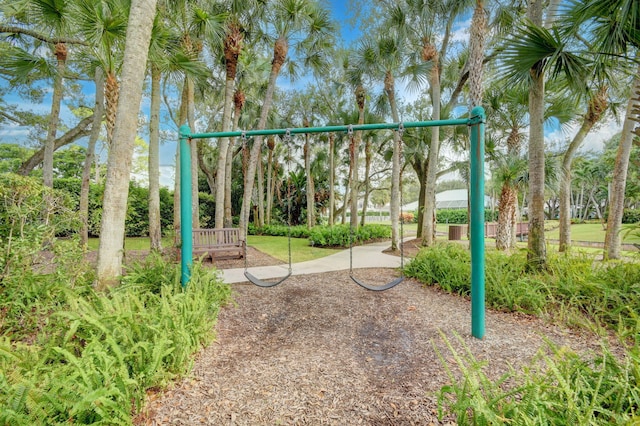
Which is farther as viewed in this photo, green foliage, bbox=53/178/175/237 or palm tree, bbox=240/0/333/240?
green foliage, bbox=53/178/175/237

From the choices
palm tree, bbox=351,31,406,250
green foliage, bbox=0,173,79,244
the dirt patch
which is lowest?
the dirt patch

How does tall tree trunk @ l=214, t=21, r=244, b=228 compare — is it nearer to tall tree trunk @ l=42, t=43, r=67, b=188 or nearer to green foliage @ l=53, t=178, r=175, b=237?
tall tree trunk @ l=42, t=43, r=67, b=188

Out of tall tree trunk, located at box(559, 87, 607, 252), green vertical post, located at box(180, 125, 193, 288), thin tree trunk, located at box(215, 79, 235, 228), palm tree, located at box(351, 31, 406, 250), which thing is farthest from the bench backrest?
tall tree trunk, located at box(559, 87, 607, 252)

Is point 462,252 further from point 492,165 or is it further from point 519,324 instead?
point 492,165

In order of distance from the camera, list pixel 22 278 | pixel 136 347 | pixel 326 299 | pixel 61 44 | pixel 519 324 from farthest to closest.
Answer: pixel 61 44
pixel 326 299
pixel 519 324
pixel 22 278
pixel 136 347

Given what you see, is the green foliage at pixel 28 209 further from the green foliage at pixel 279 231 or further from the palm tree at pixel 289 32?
the green foliage at pixel 279 231

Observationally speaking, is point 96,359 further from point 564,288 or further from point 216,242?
point 216,242

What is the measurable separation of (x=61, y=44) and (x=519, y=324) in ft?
35.0

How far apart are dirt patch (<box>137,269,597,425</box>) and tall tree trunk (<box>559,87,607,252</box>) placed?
5.07 meters

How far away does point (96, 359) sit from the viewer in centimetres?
203

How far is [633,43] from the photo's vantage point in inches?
145

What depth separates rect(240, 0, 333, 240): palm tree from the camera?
29.8 feet

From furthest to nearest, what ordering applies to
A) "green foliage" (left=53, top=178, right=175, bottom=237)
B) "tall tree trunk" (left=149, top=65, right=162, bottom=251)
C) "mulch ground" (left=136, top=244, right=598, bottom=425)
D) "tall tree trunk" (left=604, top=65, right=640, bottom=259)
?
"green foliage" (left=53, top=178, right=175, bottom=237) < "tall tree trunk" (left=149, top=65, right=162, bottom=251) < "tall tree trunk" (left=604, top=65, right=640, bottom=259) < "mulch ground" (left=136, top=244, right=598, bottom=425)

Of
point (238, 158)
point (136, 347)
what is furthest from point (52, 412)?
point (238, 158)
